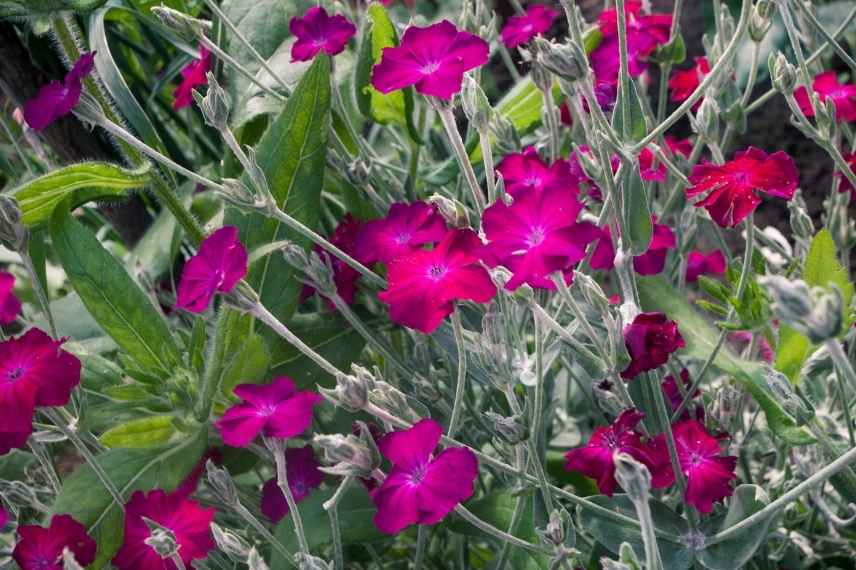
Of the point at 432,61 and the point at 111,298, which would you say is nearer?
the point at 432,61

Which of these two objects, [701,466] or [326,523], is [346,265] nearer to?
[326,523]

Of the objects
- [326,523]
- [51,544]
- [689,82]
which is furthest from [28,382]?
[689,82]

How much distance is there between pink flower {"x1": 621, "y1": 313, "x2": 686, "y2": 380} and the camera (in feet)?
2.34

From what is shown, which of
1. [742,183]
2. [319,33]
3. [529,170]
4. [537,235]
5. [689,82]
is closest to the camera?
[537,235]

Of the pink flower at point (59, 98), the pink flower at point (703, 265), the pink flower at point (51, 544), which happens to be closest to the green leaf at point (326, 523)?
the pink flower at point (51, 544)

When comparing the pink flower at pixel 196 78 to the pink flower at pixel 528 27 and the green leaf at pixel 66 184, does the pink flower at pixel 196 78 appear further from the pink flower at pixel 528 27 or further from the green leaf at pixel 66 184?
the pink flower at pixel 528 27

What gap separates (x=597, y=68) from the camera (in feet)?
3.21

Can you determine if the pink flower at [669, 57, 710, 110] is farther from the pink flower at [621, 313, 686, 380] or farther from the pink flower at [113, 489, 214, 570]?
the pink flower at [113, 489, 214, 570]

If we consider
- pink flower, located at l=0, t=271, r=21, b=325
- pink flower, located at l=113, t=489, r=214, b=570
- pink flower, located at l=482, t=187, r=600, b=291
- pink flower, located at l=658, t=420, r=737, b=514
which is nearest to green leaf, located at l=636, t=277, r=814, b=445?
pink flower, located at l=658, t=420, r=737, b=514

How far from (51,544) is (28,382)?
0.44 feet

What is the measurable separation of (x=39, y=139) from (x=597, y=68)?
0.73 meters

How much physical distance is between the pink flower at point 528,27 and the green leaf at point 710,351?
270 mm

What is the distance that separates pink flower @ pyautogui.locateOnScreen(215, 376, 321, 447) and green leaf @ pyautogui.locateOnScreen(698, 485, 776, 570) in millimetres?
301

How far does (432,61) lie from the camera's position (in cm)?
80
